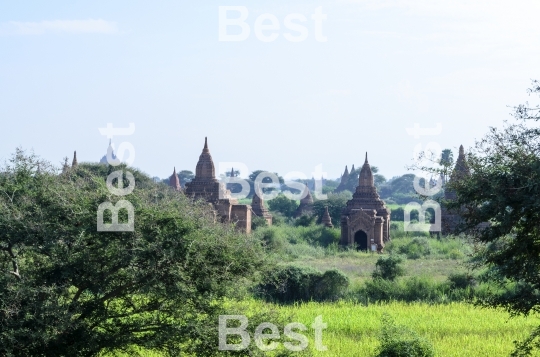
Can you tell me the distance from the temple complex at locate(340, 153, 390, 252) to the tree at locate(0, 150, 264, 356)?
97.0 feet

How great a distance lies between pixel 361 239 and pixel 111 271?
104 ft

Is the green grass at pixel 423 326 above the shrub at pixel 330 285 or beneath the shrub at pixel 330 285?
beneath

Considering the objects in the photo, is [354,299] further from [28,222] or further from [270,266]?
[28,222]

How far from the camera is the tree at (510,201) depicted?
31.2 ft

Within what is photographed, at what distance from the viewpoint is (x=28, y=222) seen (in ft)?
37.8

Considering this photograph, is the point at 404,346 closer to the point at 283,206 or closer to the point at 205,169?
the point at 205,169

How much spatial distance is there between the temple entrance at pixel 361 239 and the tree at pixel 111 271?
30.4 meters

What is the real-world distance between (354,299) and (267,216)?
24131 mm

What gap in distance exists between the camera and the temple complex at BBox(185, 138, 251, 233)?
3925 centimetres

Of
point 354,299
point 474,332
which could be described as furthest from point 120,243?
point 354,299

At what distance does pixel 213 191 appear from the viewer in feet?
129

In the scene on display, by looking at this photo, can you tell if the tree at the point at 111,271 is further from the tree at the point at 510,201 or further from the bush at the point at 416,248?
the bush at the point at 416,248

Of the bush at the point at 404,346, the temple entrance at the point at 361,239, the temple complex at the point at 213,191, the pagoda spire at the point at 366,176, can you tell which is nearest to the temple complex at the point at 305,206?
the pagoda spire at the point at 366,176

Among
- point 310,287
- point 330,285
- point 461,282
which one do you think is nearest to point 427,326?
point 330,285
